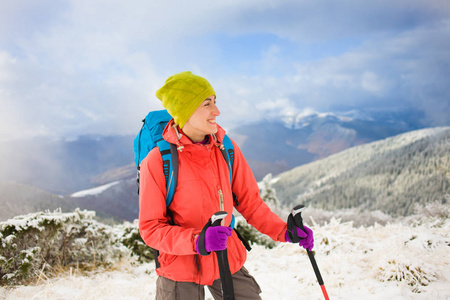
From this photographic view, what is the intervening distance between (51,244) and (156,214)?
4.81 m

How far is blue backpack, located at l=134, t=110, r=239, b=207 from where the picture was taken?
2111 millimetres

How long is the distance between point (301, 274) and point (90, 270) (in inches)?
167

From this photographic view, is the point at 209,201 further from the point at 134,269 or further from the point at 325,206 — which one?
the point at 325,206

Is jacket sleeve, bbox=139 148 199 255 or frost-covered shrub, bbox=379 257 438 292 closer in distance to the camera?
jacket sleeve, bbox=139 148 199 255

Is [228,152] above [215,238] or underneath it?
above

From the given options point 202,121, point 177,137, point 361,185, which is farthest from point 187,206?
point 361,185

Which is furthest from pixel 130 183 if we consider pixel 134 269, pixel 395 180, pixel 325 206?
pixel 134 269

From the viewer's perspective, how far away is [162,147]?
7.13ft

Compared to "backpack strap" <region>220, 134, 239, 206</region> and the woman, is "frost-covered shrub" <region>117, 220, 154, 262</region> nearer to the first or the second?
the woman

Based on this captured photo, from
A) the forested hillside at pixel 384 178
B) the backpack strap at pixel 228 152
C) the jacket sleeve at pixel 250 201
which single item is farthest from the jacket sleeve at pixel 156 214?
the forested hillside at pixel 384 178

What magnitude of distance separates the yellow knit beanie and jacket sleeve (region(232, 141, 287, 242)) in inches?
21.7

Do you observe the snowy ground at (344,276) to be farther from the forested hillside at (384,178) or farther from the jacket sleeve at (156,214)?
the forested hillside at (384,178)

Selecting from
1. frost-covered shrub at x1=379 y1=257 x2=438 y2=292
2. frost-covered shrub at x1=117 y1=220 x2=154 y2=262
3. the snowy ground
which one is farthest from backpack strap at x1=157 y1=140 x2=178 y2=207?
frost-covered shrub at x1=117 y1=220 x2=154 y2=262

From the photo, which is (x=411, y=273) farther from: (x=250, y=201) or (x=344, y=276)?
(x=250, y=201)
